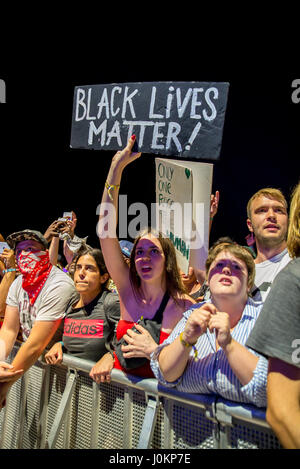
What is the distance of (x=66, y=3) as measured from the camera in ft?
18.9

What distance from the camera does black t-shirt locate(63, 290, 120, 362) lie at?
7.79 ft

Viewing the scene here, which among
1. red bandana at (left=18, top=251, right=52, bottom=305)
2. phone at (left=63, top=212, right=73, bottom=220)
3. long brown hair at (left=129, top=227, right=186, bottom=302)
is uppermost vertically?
phone at (left=63, top=212, right=73, bottom=220)

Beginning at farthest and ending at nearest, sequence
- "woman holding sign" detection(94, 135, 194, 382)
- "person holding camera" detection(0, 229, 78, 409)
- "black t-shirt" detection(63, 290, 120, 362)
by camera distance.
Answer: "person holding camera" detection(0, 229, 78, 409)
"black t-shirt" detection(63, 290, 120, 362)
"woman holding sign" detection(94, 135, 194, 382)

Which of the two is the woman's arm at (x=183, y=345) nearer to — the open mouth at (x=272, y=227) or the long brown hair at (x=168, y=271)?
the long brown hair at (x=168, y=271)

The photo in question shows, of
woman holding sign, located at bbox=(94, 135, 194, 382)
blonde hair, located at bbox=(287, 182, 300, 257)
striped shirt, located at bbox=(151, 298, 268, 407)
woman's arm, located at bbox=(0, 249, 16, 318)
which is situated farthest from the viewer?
woman's arm, located at bbox=(0, 249, 16, 318)

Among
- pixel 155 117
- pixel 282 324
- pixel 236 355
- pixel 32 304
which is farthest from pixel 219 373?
pixel 32 304

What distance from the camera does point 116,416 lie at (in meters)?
1.97

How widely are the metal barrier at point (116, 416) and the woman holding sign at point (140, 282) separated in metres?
0.16

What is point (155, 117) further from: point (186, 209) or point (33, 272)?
point (33, 272)

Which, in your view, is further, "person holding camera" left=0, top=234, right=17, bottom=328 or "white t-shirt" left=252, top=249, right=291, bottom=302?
"person holding camera" left=0, top=234, right=17, bottom=328

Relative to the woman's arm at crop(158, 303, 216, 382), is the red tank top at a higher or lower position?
lower

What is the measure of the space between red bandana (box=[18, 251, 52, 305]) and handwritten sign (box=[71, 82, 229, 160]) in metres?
Result: 0.89

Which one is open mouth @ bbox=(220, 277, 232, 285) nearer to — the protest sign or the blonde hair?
the blonde hair

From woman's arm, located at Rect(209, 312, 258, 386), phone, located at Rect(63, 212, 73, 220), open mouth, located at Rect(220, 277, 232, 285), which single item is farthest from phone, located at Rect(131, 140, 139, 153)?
phone, located at Rect(63, 212, 73, 220)
